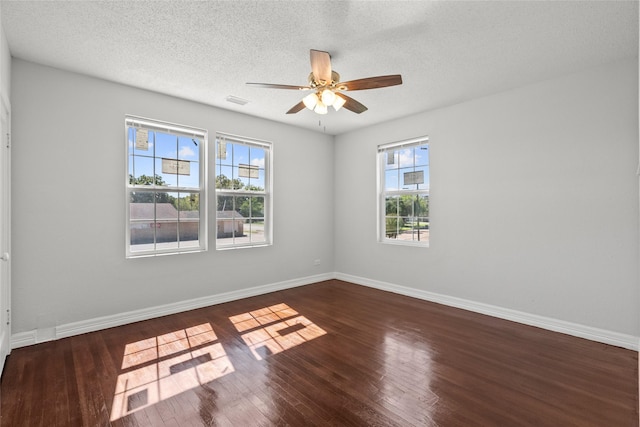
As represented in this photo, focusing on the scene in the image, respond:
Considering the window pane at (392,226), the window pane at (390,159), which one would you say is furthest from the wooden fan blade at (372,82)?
the window pane at (392,226)

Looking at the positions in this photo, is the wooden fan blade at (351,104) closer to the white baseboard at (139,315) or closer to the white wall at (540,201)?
the white wall at (540,201)

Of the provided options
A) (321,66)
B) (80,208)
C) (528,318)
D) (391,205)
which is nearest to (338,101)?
(321,66)

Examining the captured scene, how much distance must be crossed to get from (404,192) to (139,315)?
390cm

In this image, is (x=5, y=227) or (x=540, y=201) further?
(x=540, y=201)

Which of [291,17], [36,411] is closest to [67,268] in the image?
[36,411]

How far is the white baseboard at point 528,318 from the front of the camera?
291cm

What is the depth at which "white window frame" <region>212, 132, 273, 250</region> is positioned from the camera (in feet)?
14.0

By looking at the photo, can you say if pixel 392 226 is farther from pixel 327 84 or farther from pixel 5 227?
pixel 5 227

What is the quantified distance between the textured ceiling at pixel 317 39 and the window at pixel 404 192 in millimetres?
1295

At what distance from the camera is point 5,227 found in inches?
102

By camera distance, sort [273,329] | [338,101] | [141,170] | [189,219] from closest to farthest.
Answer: [338,101], [273,329], [141,170], [189,219]

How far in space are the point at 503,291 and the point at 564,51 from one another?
2.54m

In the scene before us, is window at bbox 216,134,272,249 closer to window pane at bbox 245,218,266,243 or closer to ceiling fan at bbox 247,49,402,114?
window pane at bbox 245,218,266,243

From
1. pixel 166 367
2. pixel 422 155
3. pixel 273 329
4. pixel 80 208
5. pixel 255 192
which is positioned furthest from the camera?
pixel 255 192
